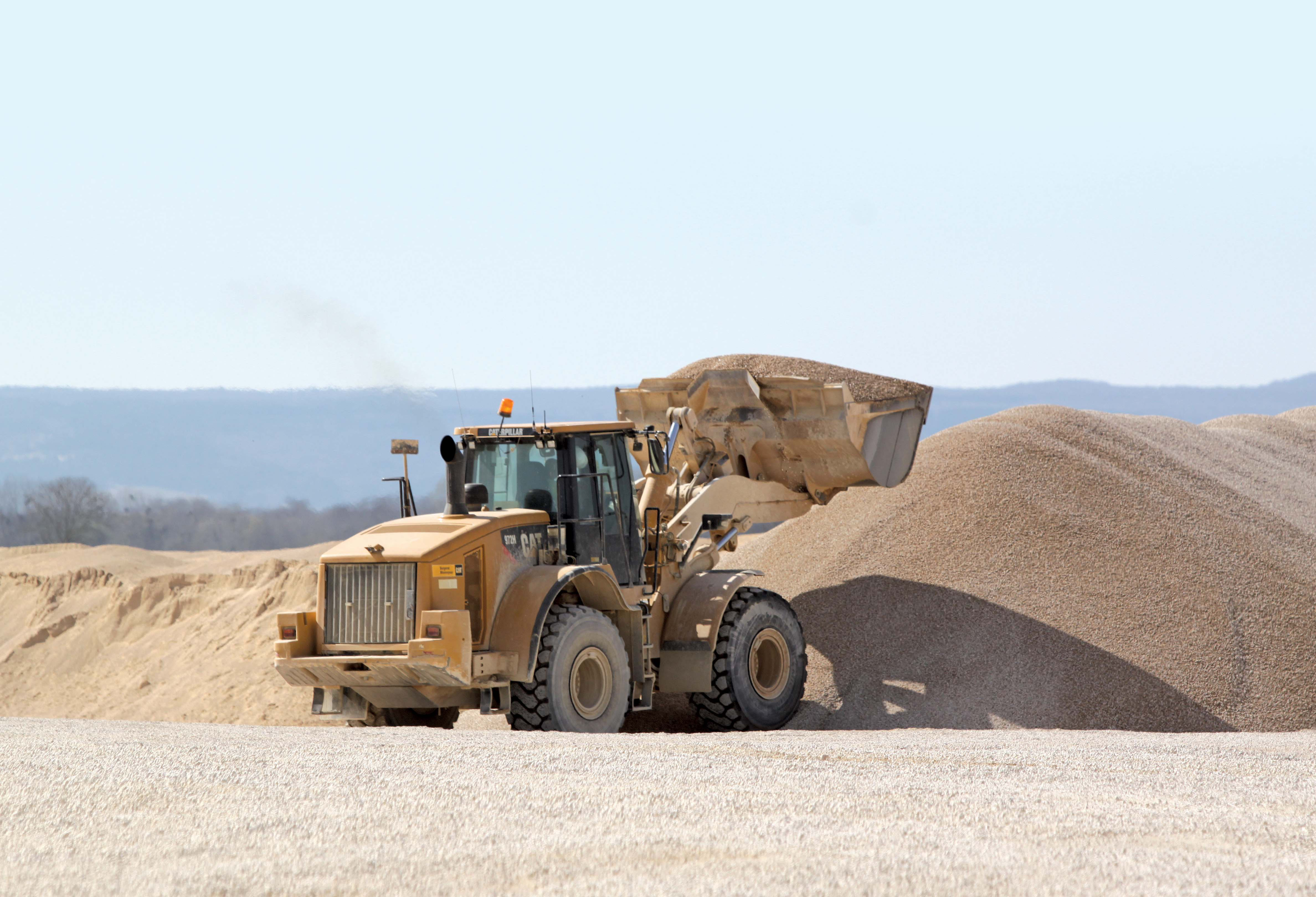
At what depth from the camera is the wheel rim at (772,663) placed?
10758 millimetres

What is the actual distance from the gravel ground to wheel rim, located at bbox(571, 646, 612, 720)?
1798mm

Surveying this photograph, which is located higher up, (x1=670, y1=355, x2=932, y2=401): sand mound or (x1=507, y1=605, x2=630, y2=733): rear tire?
(x1=670, y1=355, x2=932, y2=401): sand mound

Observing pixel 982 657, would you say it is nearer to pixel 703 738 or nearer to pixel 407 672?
pixel 703 738

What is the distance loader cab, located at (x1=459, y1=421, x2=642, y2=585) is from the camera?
386 inches

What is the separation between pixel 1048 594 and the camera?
458 inches

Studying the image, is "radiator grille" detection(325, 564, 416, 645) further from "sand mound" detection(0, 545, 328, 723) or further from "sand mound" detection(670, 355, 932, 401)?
"sand mound" detection(0, 545, 328, 723)

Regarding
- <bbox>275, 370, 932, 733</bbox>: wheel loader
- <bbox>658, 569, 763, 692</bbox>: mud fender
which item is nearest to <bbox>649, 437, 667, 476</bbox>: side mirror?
<bbox>275, 370, 932, 733</bbox>: wheel loader

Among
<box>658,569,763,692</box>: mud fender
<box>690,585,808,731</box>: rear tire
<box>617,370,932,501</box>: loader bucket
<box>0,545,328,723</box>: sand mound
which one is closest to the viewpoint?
<box>658,569,763,692</box>: mud fender

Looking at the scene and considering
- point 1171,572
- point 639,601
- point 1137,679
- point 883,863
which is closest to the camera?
point 883,863

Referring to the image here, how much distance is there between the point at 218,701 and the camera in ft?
52.6

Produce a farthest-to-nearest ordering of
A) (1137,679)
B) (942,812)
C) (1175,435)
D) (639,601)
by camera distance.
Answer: (1175,435) < (1137,679) < (639,601) < (942,812)

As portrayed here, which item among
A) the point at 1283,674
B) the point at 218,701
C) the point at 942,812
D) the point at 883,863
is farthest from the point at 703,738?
the point at 218,701

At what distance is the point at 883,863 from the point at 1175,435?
1517 cm

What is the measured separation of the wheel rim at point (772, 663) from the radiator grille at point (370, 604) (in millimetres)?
3228
